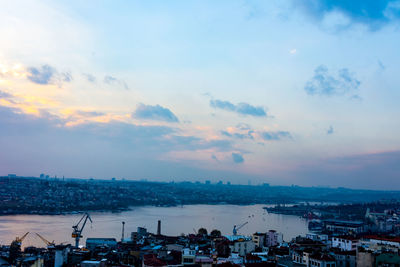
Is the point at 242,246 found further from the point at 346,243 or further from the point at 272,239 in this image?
the point at 346,243

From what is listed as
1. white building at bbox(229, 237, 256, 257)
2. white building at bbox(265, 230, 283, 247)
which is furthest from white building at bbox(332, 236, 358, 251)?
white building at bbox(229, 237, 256, 257)

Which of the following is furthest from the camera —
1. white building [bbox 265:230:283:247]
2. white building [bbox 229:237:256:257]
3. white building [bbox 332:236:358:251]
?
white building [bbox 265:230:283:247]

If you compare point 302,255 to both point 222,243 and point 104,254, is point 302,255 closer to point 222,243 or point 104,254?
point 222,243

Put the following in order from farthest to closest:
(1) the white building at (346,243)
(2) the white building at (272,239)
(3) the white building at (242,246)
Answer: (2) the white building at (272,239), (1) the white building at (346,243), (3) the white building at (242,246)

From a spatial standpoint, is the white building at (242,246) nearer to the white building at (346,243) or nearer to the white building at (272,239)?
the white building at (272,239)

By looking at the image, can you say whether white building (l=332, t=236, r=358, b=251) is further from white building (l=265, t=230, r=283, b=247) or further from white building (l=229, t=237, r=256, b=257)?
white building (l=229, t=237, r=256, b=257)

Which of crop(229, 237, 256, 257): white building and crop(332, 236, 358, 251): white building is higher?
crop(332, 236, 358, 251): white building

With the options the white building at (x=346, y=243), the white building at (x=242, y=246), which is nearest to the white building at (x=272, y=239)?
the white building at (x=242, y=246)

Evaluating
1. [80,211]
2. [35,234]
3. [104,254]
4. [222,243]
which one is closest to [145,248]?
[104,254]

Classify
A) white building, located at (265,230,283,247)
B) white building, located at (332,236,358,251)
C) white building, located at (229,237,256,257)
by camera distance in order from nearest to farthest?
1. white building, located at (229,237,256,257)
2. white building, located at (332,236,358,251)
3. white building, located at (265,230,283,247)

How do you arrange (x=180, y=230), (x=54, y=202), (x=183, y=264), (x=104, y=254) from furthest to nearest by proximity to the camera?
(x=54, y=202), (x=180, y=230), (x=104, y=254), (x=183, y=264)

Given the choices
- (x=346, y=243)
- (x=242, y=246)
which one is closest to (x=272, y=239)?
(x=242, y=246)
